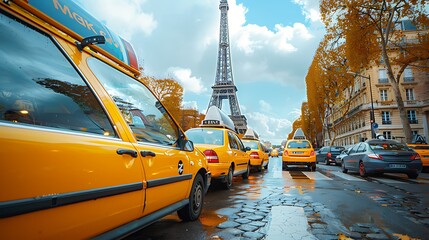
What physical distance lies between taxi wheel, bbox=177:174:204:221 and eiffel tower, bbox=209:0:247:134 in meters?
62.2

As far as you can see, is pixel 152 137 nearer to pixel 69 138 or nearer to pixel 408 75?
pixel 69 138

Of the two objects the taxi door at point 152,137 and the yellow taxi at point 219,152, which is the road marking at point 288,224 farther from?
the yellow taxi at point 219,152

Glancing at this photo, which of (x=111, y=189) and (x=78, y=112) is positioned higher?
(x=78, y=112)

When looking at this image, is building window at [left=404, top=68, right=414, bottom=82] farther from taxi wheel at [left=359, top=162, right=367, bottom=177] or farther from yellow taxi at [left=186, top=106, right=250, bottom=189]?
yellow taxi at [left=186, top=106, right=250, bottom=189]

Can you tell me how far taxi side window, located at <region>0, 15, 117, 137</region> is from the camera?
4.96 ft

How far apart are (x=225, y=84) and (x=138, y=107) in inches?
2919

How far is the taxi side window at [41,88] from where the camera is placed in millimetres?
1513

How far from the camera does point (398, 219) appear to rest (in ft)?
12.4

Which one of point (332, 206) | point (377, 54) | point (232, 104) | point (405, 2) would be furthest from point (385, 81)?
point (332, 206)

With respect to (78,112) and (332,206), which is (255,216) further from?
(78,112)

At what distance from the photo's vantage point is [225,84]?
250 ft

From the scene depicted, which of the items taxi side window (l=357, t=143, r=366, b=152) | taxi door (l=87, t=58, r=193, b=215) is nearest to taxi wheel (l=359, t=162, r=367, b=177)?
taxi side window (l=357, t=143, r=366, b=152)

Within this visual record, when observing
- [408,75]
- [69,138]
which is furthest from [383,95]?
[69,138]

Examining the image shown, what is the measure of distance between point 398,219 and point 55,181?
4.22 metres
